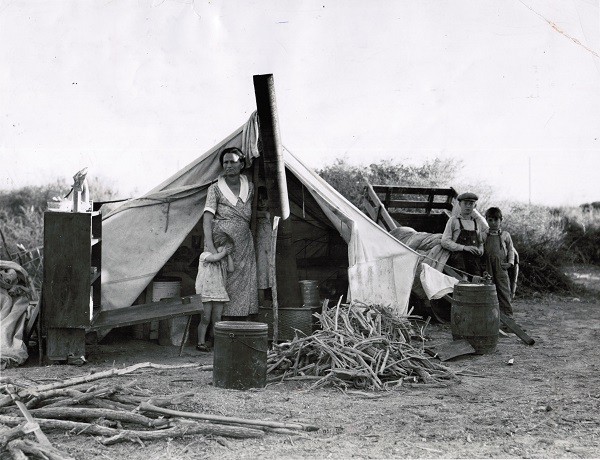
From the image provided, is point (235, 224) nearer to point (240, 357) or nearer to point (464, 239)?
point (240, 357)

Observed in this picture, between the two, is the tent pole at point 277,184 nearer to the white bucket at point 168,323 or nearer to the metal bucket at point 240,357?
the white bucket at point 168,323

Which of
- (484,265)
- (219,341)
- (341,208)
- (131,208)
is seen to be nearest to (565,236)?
(484,265)

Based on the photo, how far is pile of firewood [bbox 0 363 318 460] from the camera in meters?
3.37

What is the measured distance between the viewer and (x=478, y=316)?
6.18 m

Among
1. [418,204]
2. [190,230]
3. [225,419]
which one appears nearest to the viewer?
[225,419]

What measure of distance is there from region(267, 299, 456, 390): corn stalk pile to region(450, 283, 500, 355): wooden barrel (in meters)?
0.70

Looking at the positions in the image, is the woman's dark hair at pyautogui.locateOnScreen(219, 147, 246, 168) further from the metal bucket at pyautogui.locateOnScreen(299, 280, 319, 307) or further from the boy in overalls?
the boy in overalls

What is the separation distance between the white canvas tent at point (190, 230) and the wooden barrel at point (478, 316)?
2.14 feet

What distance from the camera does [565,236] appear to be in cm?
1336

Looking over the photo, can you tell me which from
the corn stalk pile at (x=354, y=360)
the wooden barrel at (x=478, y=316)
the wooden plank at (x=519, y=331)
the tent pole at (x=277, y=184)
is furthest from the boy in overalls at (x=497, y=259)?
the corn stalk pile at (x=354, y=360)

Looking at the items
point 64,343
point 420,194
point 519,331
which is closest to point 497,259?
point 519,331

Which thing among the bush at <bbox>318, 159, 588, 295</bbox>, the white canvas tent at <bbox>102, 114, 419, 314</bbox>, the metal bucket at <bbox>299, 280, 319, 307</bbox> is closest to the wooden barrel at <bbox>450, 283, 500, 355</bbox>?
the white canvas tent at <bbox>102, 114, 419, 314</bbox>

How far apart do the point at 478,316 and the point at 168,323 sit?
2.84 meters

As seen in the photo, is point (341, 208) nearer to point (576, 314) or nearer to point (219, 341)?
point (219, 341)
